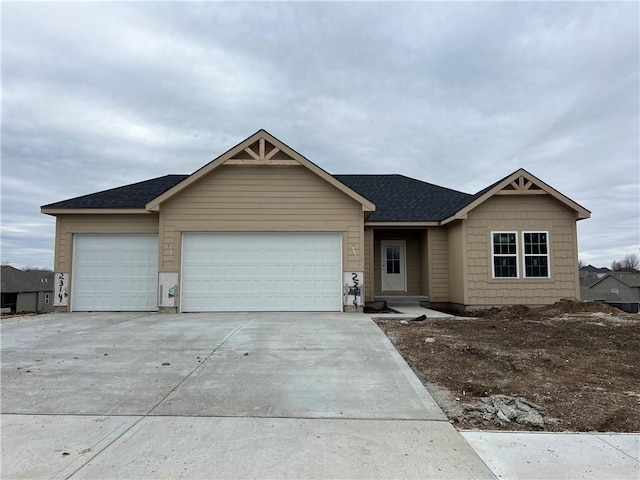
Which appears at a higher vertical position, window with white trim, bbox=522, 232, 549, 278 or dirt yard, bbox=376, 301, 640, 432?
window with white trim, bbox=522, 232, 549, 278

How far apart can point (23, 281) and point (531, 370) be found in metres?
43.2

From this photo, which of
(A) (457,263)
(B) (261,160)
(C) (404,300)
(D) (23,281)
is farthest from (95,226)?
(D) (23,281)

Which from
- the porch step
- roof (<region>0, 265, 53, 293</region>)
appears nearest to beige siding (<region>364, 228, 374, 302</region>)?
the porch step

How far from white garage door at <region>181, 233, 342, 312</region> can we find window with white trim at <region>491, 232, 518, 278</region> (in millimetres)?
5147

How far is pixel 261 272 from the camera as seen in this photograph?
12.7 meters

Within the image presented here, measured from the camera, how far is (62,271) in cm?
1319

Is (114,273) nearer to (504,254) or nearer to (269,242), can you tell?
(269,242)

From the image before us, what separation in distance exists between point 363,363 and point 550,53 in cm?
1135

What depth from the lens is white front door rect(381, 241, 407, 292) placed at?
16.3m

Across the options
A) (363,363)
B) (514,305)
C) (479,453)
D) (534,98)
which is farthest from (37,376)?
(534,98)

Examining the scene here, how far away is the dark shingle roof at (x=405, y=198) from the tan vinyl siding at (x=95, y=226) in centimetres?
673

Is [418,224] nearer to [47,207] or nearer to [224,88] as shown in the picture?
[224,88]

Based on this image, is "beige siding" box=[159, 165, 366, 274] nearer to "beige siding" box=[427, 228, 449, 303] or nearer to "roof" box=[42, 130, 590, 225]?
"roof" box=[42, 130, 590, 225]

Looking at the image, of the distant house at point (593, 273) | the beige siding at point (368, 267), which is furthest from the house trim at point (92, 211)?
the distant house at point (593, 273)
